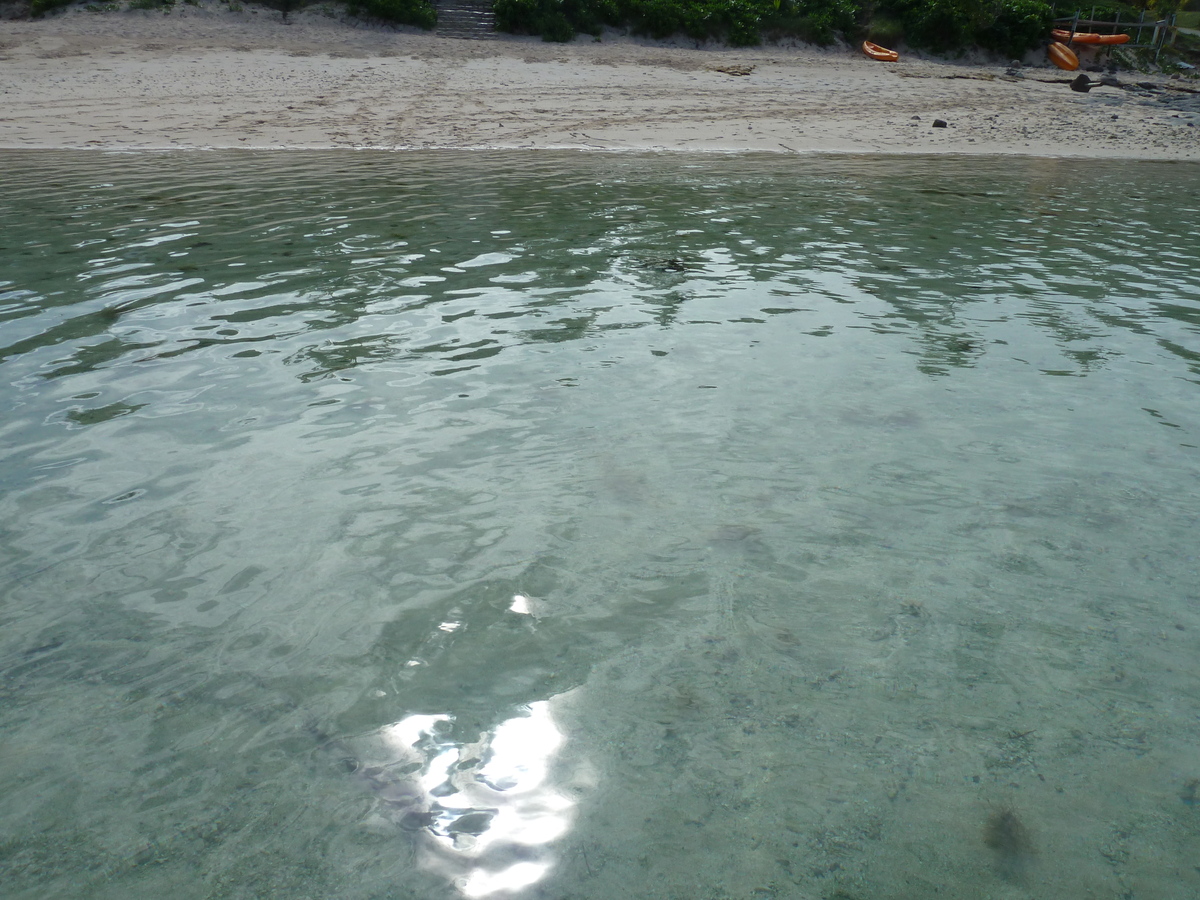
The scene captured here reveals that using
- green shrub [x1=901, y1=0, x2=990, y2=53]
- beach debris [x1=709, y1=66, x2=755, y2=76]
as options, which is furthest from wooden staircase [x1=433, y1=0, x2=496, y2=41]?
green shrub [x1=901, y1=0, x2=990, y2=53]

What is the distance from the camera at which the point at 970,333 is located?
6.08 meters

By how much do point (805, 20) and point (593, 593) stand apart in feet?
91.0

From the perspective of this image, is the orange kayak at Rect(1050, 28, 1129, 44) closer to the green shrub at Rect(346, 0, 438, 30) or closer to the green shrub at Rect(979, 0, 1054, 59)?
the green shrub at Rect(979, 0, 1054, 59)

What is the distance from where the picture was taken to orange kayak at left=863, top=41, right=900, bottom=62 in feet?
84.0

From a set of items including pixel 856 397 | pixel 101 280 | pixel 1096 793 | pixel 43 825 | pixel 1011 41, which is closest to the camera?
pixel 43 825

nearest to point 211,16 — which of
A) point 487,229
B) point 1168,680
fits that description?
point 487,229

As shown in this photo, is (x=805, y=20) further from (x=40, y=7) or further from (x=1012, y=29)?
(x=40, y=7)

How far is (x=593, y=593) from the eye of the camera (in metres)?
3.02

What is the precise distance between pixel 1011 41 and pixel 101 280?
30477 millimetres

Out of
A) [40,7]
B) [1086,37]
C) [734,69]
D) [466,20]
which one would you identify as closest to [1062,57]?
[1086,37]

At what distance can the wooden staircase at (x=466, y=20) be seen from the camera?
77.3 ft

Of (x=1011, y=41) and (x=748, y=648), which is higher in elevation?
(x=1011, y=41)

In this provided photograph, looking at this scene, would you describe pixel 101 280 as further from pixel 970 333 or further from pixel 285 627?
pixel 970 333

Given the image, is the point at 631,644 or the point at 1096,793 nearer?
the point at 1096,793
